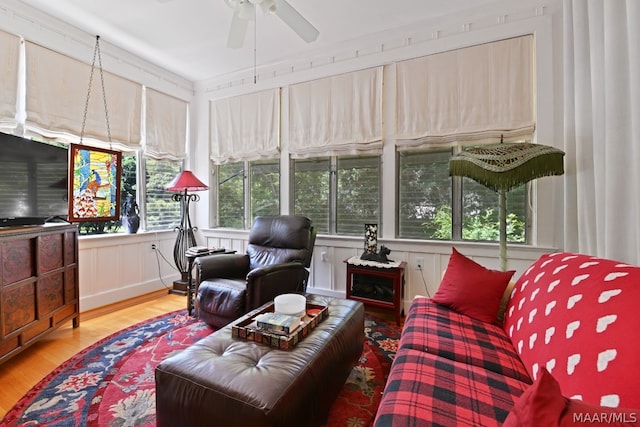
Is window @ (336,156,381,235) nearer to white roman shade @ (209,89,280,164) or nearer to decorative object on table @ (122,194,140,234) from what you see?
white roman shade @ (209,89,280,164)

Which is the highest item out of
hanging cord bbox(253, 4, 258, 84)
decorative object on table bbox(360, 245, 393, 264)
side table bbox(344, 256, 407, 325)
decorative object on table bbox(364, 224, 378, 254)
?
hanging cord bbox(253, 4, 258, 84)

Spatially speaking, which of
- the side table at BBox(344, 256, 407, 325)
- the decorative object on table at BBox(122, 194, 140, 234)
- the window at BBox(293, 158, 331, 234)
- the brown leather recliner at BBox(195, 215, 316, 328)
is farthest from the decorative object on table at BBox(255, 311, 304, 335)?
the decorative object on table at BBox(122, 194, 140, 234)

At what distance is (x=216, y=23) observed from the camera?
281cm

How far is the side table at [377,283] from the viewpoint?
269 cm

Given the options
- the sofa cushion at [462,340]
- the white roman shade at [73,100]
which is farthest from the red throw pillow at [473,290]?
the white roman shade at [73,100]

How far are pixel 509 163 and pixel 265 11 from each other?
6.41ft

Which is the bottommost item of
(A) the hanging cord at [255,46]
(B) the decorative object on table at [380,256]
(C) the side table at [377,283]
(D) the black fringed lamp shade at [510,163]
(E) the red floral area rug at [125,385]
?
(E) the red floral area rug at [125,385]

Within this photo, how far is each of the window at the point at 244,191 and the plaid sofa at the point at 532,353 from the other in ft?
8.56

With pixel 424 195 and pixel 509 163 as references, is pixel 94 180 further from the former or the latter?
pixel 509 163

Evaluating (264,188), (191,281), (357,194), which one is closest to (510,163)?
(357,194)

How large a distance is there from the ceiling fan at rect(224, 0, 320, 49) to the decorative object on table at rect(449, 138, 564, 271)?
1500 mm

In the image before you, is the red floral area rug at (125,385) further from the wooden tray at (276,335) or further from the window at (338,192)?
the window at (338,192)

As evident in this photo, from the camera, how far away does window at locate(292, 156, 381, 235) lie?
10.5ft

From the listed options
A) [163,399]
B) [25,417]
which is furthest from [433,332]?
[25,417]
